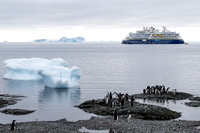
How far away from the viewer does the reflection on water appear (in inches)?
1361

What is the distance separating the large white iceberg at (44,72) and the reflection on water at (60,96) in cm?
112

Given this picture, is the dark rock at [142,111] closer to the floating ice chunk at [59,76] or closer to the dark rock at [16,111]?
the dark rock at [16,111]

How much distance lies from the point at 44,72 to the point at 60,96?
642 cm

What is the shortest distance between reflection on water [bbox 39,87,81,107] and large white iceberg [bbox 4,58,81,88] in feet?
3.66

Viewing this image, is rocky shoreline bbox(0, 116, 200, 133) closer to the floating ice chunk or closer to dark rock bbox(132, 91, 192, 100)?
dark rock bbox(132, 91, 192, 100)

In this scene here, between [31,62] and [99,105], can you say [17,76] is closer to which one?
[31,62]

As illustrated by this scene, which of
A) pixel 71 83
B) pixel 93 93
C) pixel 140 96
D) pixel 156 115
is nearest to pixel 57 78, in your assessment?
pixel 71 83

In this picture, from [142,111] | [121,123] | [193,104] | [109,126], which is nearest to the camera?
[109,126]

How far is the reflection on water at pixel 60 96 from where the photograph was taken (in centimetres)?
3456

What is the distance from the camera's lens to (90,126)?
23.8 metres

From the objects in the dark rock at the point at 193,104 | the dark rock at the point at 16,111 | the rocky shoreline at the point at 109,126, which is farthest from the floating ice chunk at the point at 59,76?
the rocky shoreline at the point at 109,126

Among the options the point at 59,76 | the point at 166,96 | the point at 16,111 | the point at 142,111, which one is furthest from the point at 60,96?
the point at 142,111

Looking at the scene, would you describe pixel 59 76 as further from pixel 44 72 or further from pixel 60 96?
pixel 60 96

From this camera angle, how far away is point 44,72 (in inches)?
1694
